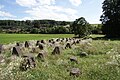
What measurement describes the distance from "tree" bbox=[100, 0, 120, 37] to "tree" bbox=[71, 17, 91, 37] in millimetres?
11076

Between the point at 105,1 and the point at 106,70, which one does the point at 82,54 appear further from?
the point at 105,1

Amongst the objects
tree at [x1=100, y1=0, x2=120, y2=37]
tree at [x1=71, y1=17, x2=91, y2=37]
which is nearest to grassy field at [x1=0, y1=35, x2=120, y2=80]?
tree at [x1=100, y1=0, x2=120, y2=37]

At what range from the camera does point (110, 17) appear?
283 ft

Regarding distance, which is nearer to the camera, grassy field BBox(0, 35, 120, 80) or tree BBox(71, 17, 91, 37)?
grassy field BBox(0, 35, 120, 80)

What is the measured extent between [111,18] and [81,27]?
15.9 meters

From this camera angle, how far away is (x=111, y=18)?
281 ft

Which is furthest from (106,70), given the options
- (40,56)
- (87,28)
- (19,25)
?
(19,25)

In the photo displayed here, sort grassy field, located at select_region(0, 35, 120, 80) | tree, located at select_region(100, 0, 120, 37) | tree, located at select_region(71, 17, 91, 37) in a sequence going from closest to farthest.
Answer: grassy field, located at select_region(0, 35, 120, 80), tree, located at select_region(100, 0, 120, 37), tree, located at select_region(71, 17, 91, 37)

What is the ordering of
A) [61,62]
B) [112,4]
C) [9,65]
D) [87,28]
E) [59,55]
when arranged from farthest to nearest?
[87,28] → [112,4] → [59,55] → [61,62] → [9,65]

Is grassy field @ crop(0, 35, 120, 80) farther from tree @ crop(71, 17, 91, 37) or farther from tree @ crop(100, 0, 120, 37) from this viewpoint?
tree @ crop(71, 17, 91, 37)

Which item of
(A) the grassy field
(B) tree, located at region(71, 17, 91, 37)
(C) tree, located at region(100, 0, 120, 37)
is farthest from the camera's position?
(B) tree, located at region(71, 17, 91, 37)

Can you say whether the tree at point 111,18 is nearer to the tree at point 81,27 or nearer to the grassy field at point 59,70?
the tree at point 81,27

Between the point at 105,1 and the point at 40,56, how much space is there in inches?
3030

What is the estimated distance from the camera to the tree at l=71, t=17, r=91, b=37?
98.2m
